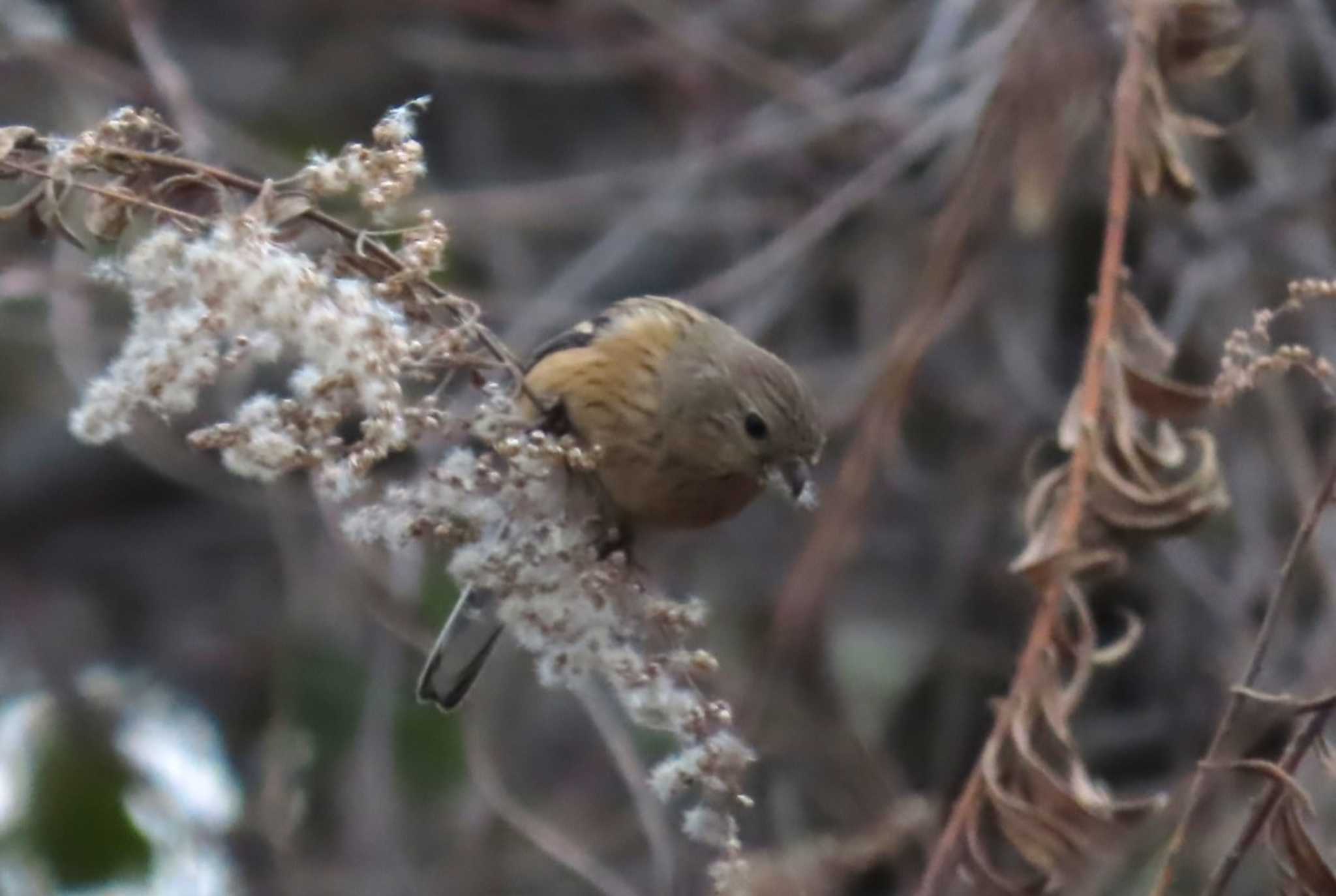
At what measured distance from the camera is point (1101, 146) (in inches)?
163

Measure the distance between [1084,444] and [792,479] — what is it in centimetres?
58

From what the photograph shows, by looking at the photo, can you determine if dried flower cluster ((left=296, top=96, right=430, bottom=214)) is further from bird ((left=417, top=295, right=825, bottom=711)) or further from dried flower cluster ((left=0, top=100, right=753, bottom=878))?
bird ((left=417, top=295, right=825, bottom=711))

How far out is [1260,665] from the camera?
66.6 inches

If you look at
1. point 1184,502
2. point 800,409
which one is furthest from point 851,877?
point 1184,502

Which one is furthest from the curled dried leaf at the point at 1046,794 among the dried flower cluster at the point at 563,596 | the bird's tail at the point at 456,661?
the bird's tail at the point at 456,661

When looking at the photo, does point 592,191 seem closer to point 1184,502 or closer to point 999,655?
point 999,655

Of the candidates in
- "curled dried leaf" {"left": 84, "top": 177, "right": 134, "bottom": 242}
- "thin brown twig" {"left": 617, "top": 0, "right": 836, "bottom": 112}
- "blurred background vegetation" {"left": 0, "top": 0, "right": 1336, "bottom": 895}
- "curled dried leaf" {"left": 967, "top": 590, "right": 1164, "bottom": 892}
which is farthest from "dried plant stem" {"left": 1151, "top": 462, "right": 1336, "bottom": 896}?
"thin brown twig" {"left": 617, "top": 0, "right": 836, "bottom": 112}

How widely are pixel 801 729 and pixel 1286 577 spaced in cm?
216

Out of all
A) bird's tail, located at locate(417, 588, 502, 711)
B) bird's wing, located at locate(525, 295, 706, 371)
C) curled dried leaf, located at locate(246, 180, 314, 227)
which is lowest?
bird's tail, located at locate(417, 588, 502, 711)

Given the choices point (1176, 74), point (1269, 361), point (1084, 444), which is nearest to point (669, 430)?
point (1084, 444)

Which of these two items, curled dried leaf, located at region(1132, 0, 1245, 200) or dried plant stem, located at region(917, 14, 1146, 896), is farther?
curled dried leaf, located at region(1132, 0, 1245, 200)

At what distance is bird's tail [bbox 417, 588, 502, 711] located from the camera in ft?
8.78

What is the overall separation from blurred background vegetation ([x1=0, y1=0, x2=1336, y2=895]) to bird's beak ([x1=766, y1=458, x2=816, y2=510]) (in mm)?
558

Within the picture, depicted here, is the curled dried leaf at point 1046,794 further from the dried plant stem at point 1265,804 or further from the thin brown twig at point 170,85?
the thin brown twig at point 170,85
